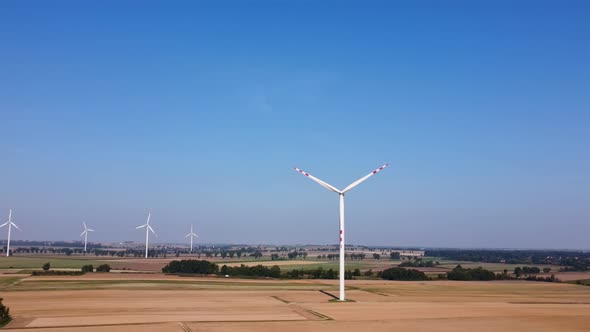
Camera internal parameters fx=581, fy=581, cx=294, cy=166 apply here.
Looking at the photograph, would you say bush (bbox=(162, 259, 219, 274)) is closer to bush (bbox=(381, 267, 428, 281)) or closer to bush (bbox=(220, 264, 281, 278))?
bush (bbox=(220, 264, 281, 278))

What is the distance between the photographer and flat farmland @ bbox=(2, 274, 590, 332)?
47406 millimetres

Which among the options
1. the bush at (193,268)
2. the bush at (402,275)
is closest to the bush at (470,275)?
the bush at (402,275)

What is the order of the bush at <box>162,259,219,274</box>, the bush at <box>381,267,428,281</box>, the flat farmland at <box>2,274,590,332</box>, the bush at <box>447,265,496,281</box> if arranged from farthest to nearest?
the bush at <box>162,259,219,274</box> → the bush at <box>447,265,496,281</box> → the bush at <box>381,267,428,281</box> → the flat farmland at <box>2,274,590,332</box>

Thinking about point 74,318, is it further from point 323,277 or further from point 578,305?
point 323,277

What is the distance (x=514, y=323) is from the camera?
2021 inches

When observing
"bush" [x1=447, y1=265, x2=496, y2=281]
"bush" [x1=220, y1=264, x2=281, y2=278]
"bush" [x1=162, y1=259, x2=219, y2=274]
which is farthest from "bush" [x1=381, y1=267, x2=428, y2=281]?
"bush" [x1=162, y1=259, x2=219, y2=274]

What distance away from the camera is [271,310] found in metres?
59.9

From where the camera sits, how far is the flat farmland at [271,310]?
156 ft

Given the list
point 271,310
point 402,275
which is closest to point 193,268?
point 402,275

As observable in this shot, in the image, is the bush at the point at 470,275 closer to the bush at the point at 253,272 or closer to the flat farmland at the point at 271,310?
the bush at the point at 253,272

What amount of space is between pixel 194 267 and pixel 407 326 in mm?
Answer: 94058

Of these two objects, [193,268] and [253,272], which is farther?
[193,268]

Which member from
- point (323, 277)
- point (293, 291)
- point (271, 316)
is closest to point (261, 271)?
point (323, 277)

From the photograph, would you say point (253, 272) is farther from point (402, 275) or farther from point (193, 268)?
point (402, 275)
